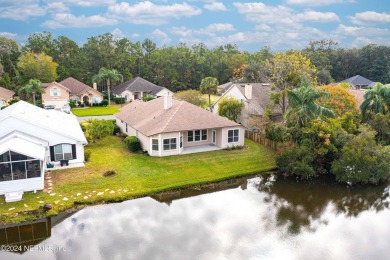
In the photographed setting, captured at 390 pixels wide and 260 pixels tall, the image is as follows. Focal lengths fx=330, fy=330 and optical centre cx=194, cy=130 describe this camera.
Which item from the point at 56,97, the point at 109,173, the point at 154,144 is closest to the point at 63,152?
the point at 109,173

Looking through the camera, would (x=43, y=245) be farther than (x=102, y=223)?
No

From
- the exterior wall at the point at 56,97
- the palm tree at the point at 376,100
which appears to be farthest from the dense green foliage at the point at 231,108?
the exterior wall at the point at 56,97

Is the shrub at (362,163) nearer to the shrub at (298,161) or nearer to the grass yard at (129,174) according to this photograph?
the shrub at (298,161)

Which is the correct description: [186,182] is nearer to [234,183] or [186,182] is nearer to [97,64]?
[234,183]

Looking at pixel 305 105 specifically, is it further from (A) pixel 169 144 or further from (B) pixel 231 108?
(A) pixel 169 144

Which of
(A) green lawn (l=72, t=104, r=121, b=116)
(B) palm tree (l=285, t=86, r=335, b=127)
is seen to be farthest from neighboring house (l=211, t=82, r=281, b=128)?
(A) green lawn (l=72, t=104, r=121, b=116)

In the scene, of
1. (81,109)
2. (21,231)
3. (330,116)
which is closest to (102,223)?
(21,231)

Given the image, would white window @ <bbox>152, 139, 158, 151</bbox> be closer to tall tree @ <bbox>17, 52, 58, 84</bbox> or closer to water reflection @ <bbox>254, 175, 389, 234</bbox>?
water reflection @ <bbox>254, 175, 389, 234</bbox>
